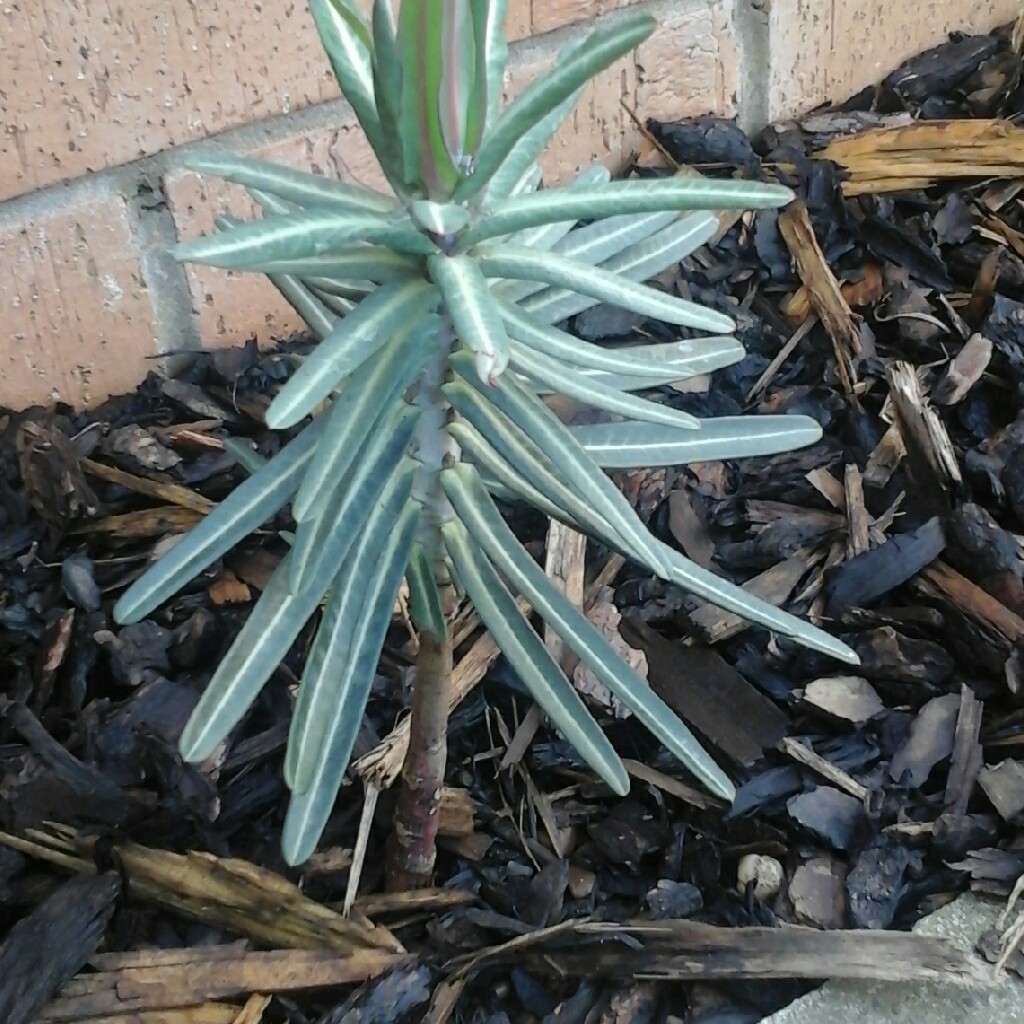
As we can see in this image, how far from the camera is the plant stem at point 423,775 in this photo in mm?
886

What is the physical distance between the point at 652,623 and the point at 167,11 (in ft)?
2.79

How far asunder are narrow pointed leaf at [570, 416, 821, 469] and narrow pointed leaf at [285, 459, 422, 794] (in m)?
0.16

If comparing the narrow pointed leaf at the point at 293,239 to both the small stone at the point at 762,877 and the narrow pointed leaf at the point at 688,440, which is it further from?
the small stone at the point at 762,877

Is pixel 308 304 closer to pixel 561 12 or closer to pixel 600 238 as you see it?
pixel 600 238

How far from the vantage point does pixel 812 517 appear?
52.5 inches

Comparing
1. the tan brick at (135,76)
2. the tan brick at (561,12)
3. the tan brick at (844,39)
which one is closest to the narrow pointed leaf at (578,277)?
the tan brick at (135,76)

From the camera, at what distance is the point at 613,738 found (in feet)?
3.83

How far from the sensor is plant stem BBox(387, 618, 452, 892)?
34.9 inches

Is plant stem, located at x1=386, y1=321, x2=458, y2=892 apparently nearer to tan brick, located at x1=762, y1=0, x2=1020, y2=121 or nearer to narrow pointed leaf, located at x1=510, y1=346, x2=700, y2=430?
narrow pointed leaf, located at x1=510, y1=346, x2=700, y2=430

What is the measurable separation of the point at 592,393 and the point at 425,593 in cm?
25

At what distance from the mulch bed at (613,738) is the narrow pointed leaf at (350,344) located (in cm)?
54

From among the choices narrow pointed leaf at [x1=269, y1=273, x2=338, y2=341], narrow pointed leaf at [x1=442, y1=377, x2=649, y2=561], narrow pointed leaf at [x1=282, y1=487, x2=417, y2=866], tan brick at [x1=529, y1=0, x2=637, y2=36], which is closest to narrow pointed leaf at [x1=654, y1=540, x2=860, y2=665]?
narrow pointed leaf at [x1=442, y1=377, x2=649, y2=561]

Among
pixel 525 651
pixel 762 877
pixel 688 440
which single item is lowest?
pixel 762 877

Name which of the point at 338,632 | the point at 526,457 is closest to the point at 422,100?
the point at 526,457
